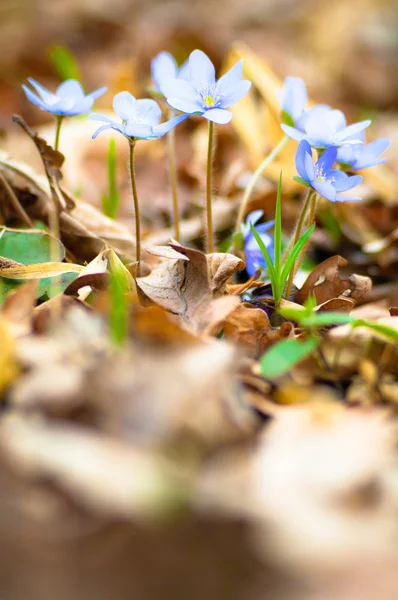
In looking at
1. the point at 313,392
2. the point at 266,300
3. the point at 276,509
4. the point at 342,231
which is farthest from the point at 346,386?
the point at 342,231

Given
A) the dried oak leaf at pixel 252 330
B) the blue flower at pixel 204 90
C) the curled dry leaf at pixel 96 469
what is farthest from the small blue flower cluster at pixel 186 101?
the curled dry leaf at pixel 96 469

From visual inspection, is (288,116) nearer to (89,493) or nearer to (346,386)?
(346,386)

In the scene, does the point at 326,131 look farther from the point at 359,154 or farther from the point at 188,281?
the point at 188,281

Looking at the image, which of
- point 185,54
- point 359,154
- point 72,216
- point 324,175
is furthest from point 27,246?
point 185,54

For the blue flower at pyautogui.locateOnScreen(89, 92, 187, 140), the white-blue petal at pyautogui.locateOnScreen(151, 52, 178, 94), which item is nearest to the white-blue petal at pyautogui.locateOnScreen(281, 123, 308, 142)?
the blue flower at pyautogui.locateOnScreen(89, 92, 187, 140)

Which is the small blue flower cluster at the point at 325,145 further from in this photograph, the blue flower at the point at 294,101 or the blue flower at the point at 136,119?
the blue flower at the point at 136,119
